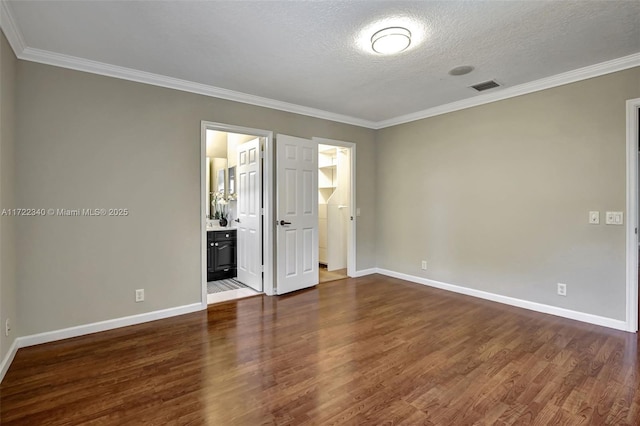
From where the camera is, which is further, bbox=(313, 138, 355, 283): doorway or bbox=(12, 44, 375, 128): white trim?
bbox=(313, 138, 355, 283): doorway

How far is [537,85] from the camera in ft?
11.5

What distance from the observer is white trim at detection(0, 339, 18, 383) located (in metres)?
2.26

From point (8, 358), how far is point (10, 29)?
2475mm

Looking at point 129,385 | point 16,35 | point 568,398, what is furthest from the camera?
point 16,35

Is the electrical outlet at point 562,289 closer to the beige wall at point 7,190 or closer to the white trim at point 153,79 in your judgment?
the white trim at point 153,79

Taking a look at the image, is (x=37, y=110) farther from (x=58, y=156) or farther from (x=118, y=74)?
(x=118, y=74)

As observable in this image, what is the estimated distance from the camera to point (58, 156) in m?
2.88

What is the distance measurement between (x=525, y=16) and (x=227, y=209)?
15.4ft

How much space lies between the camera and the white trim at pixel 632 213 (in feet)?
9.69

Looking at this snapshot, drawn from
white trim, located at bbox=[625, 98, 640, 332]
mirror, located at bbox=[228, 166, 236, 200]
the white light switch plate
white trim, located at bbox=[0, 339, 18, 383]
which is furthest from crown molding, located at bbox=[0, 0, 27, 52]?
the white light switch plate

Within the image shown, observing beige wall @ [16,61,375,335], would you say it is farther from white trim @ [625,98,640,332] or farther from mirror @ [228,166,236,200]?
white trim @ [625,98,640,332]

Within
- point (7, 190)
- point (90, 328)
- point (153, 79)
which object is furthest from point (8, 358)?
point (153, 79)

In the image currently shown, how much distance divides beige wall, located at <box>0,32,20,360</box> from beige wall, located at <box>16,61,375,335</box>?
0.12m

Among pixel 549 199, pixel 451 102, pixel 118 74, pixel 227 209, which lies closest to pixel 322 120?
pixel 451 102
